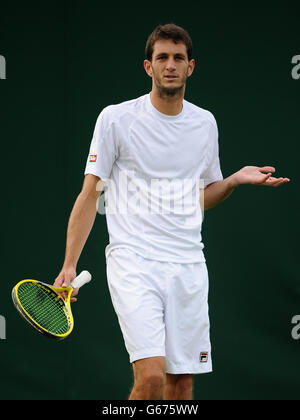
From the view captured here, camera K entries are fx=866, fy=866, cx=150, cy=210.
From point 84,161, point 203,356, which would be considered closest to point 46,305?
point 203,356

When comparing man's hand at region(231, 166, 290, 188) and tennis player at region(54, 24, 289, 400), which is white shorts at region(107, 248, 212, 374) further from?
man's hand at region(231, 166, 290, 188)

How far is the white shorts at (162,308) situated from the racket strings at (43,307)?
260 mm

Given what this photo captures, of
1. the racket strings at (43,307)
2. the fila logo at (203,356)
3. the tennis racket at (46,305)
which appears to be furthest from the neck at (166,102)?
the fila logo at (203,356)

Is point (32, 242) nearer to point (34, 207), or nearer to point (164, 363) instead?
point (34, 207)

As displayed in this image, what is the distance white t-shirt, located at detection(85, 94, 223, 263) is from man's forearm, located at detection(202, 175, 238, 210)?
0.20 meters

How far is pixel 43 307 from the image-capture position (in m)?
3.69

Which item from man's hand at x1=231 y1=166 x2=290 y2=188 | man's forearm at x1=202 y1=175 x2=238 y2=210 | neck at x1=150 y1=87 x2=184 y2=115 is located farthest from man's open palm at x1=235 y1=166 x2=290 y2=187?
neck at x1=150 y1=87 x2=184 y2=115

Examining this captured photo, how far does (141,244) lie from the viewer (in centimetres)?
382

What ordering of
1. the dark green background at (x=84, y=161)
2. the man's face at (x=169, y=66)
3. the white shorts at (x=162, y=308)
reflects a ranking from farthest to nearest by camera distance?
the dark green background at (x=84, y=161)
the man's face at (x=169, y=66)
the white shorts at (x=162, y=308)

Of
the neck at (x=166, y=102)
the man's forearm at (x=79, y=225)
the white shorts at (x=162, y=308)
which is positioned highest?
the neck at (x=166, y=102)

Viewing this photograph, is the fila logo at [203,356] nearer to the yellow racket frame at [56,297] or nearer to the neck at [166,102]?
the yellow racket frame at [56,297]

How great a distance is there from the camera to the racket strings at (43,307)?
3625 mm

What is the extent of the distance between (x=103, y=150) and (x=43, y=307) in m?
0.75

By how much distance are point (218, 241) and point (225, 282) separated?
246 mm
